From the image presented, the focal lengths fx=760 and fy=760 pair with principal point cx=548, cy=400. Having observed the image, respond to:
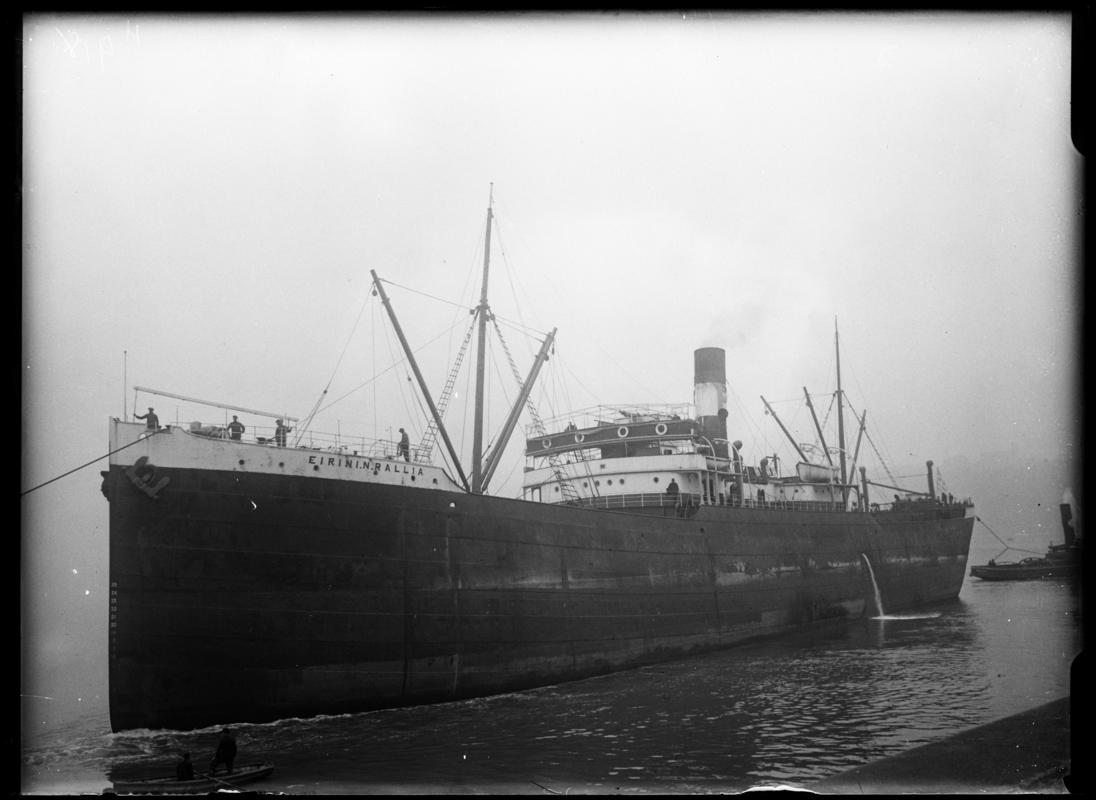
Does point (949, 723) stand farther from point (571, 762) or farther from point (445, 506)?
point (445, 506)

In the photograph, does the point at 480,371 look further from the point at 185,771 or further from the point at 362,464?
the point at 185,771

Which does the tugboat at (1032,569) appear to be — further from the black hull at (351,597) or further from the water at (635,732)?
the black hull at (351,597)

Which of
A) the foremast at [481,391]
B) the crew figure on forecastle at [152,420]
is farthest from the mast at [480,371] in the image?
the crew figure on forecastle at [152,420]

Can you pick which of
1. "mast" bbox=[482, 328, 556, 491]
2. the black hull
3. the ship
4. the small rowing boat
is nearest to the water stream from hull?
the ship

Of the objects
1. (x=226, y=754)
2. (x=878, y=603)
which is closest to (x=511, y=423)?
(x=226, y=754)

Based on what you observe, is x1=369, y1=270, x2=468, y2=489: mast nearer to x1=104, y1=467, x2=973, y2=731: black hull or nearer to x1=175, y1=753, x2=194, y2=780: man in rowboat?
x1=104, y1=467, x2=973, y2=731: black hull

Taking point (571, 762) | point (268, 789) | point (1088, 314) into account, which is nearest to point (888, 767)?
point (571, 762)
